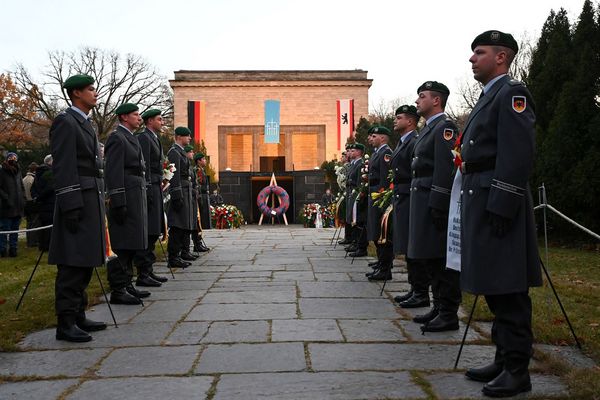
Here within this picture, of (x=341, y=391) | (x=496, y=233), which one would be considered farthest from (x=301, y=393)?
(x=496, y=233)

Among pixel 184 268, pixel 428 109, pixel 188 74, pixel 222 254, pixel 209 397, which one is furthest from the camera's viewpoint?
pixel 188 74

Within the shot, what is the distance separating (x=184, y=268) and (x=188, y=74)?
32395 millimetres

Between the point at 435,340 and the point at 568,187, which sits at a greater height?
the point at 568,187

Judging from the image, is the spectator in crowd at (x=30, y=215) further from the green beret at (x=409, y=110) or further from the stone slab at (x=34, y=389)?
the stone slab at (x=34, y=389)

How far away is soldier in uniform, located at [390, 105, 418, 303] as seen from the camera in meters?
5.95

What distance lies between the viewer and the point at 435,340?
456 cm

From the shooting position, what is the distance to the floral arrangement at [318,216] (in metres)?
22.9

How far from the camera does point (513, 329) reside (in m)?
3.37

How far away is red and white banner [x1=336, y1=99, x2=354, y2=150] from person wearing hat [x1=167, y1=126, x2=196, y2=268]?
84.9 feet

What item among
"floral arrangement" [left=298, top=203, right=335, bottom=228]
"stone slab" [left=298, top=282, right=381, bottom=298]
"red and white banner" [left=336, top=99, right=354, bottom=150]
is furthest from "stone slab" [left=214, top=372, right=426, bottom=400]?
"red and white banner" [left=336, top=99, right=354, bottom=150]

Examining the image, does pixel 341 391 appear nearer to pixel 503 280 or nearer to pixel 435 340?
pixel 503 280

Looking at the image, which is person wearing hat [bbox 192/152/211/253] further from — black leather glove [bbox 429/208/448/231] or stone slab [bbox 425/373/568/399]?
stone slab [bbox 425/373/568/399]

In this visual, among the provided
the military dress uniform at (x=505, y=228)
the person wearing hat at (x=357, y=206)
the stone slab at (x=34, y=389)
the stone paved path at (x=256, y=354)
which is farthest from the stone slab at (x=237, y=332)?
the person wearing hat at (x=357, y=206)

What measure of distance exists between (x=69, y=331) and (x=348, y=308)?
8.12 ft
